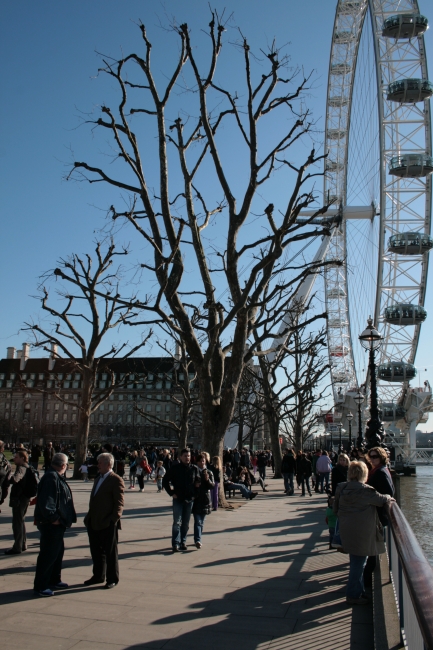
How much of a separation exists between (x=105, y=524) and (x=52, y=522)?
2.07ft

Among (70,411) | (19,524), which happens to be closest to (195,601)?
(19,524)

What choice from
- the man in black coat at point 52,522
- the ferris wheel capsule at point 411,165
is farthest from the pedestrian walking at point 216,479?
the ferris wheel capsule at point 411,165

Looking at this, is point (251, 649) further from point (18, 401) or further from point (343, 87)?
point (18, 401)

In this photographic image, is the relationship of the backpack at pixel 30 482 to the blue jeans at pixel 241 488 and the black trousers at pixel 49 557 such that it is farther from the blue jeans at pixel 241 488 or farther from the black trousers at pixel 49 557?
the blue jeans at pixel 241 488

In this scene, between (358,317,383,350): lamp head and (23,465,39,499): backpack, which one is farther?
(358,317,383,350): lamp head

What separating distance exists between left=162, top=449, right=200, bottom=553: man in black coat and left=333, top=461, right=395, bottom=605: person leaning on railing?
11.7 feet

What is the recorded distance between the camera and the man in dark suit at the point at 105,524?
7.47 meters

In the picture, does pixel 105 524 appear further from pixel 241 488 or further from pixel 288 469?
pixel 288 469

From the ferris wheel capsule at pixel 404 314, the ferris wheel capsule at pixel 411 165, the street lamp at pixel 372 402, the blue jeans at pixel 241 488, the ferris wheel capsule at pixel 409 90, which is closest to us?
the street lamp at pixel 372 402

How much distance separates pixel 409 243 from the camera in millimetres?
43688

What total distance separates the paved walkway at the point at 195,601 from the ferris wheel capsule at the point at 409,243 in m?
35.2

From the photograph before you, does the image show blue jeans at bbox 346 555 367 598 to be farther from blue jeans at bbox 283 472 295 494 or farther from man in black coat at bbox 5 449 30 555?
blue jeans at bbox 283 472 295 494

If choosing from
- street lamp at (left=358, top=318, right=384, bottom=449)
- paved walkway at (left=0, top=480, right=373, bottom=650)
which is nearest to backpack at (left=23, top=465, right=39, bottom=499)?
paved walkway at (left=0, top=480, right=373, bottom=650)

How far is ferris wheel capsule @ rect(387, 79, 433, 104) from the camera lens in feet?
131
